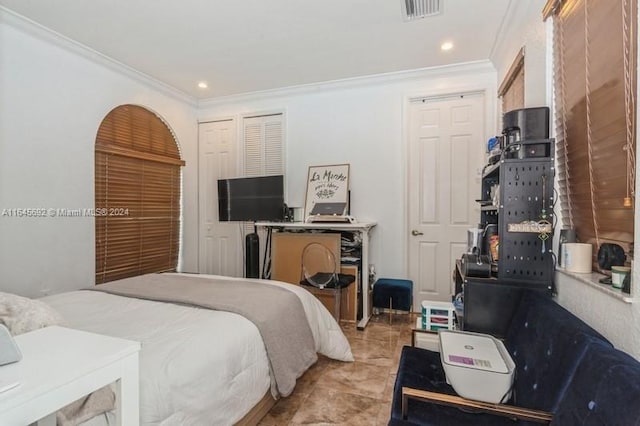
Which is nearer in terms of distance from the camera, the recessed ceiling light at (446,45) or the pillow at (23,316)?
the pillow at (23,316)

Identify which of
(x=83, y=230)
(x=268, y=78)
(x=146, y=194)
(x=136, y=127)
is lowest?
(x=83, y=230)

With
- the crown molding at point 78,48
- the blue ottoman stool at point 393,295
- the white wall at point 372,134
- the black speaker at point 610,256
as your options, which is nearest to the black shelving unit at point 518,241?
the black speaker at point 610,256

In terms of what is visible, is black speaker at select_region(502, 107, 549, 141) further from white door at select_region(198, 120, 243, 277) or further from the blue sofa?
white door at select_region(198, 120, 243, 277)

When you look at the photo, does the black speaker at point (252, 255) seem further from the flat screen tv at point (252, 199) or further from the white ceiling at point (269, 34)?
the white ceiling at point (269, 34)

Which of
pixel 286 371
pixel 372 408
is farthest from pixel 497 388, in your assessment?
pixel 286 371

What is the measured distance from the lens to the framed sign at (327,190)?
12.8ft

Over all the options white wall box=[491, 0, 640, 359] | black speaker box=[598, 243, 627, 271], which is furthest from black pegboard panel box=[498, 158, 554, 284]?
black speaker box=[598, 243, 627, 271]

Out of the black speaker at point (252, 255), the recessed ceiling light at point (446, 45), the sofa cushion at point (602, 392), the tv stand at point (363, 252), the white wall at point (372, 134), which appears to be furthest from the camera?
the black speaker at point (252, 255)

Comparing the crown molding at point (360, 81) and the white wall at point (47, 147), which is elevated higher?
the crown molding at point (360, 81)

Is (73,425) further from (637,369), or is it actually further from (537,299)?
(537,299)

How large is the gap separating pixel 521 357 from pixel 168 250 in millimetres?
4158

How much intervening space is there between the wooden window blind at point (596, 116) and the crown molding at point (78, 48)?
395cm

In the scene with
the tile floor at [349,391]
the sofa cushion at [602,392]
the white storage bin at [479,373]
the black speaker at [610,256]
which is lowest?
the tile floor at [349,391]

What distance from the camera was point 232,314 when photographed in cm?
176
